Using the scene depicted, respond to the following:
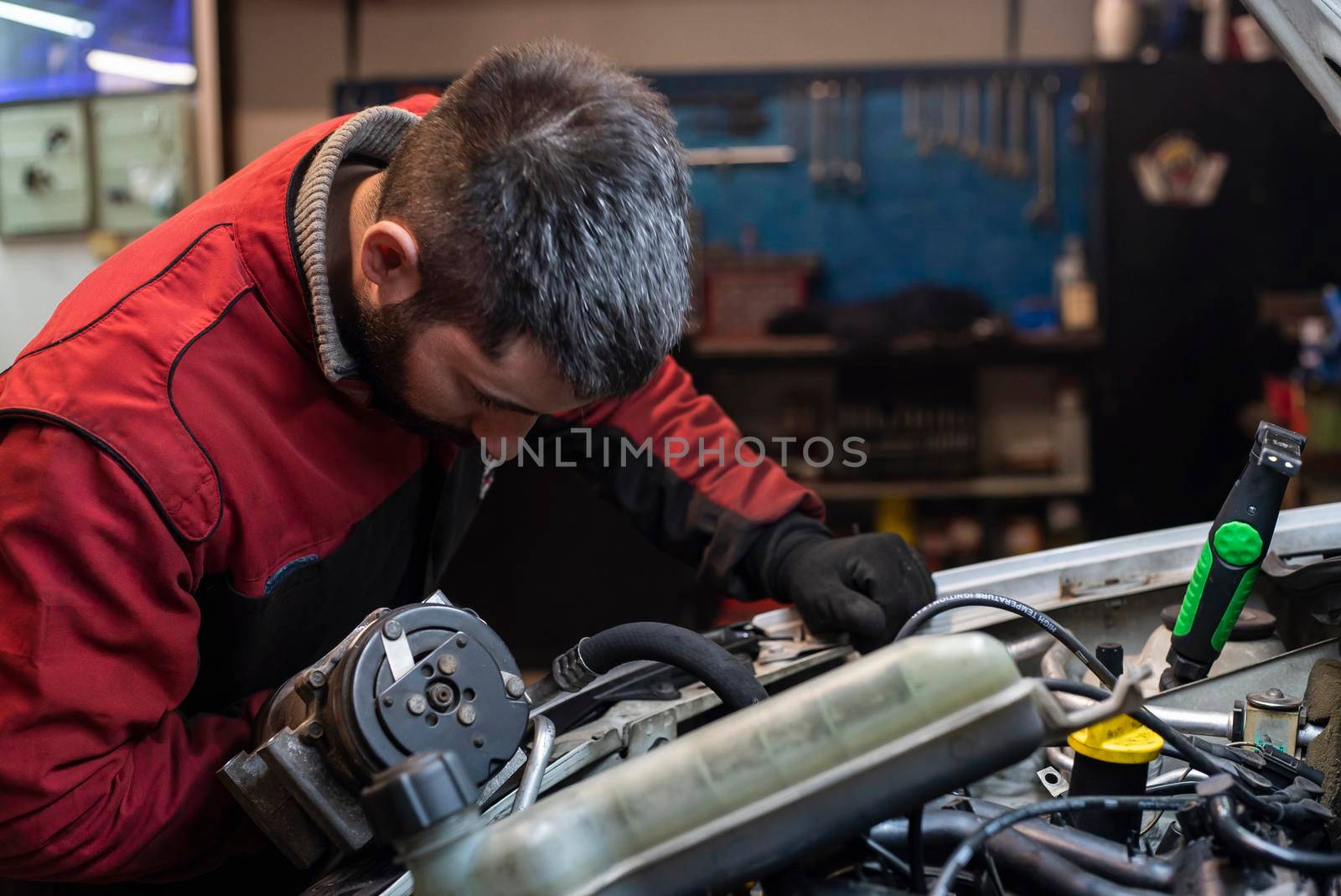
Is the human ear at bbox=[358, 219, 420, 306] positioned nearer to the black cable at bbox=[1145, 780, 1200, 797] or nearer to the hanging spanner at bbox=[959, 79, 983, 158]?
the black cable at bbox=[1145, 780, 1200, 797]

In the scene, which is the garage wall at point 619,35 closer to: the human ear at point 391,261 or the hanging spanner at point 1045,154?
the hanging spanner at point 1045,154

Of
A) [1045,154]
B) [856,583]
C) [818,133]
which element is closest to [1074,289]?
[1045,154]

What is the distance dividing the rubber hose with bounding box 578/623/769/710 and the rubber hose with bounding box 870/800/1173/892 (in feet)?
0.44

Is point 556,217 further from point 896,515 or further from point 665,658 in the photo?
point 896,515

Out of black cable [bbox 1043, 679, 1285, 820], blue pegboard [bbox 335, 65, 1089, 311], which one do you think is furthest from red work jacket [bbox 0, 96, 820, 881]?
blue pegboard [bbox 335, 65, 1089, 311]

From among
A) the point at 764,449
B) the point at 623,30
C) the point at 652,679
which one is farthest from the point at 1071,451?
the point at 652,679

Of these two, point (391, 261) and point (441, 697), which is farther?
point (391, 261)

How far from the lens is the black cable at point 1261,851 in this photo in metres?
0.61

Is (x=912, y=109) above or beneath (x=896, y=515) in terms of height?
above

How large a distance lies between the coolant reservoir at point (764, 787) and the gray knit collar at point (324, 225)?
0.55 metres

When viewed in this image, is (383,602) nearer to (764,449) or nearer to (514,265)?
(514,265)

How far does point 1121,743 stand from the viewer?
0.76 metres

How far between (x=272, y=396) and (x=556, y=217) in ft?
1.25

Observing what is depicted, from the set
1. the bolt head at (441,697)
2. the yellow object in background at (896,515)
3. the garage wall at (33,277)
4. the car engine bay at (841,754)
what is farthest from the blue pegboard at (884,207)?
the bolt head at (441,697)
